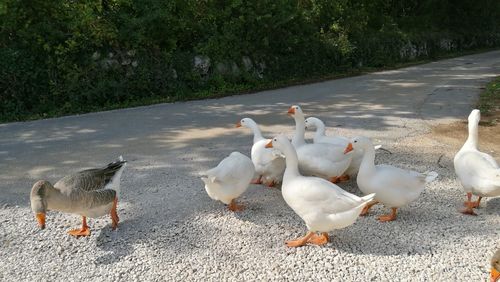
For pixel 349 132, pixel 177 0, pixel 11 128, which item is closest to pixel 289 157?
pixel 349 132

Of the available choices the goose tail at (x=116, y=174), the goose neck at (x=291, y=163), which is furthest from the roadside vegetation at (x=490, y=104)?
the goose tail at (x=116, y=174)

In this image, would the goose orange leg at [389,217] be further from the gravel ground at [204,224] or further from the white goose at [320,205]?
the white goose at [320,205]

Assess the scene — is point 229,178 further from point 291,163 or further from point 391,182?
point 391,182

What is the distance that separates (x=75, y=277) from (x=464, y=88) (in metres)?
12.2

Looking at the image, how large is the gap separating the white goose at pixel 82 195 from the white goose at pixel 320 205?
5.74 feet

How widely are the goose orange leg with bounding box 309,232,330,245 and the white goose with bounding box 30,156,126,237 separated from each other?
2.00 metres

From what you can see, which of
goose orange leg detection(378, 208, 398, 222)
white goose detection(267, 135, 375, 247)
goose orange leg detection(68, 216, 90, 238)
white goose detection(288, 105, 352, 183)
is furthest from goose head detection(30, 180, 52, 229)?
goose orange leg detection(378, 208, 398, 222)

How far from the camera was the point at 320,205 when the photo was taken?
3.66 meters

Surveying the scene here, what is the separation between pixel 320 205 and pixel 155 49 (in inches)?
395

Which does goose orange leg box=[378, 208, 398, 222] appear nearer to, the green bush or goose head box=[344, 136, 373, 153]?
goose head box=[344, 136, 373, 153]

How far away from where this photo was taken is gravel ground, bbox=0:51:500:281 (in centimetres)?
353

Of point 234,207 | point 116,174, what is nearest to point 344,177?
point 234,207

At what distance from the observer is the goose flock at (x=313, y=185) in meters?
3.63

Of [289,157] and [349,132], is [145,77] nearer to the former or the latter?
[349,132]
